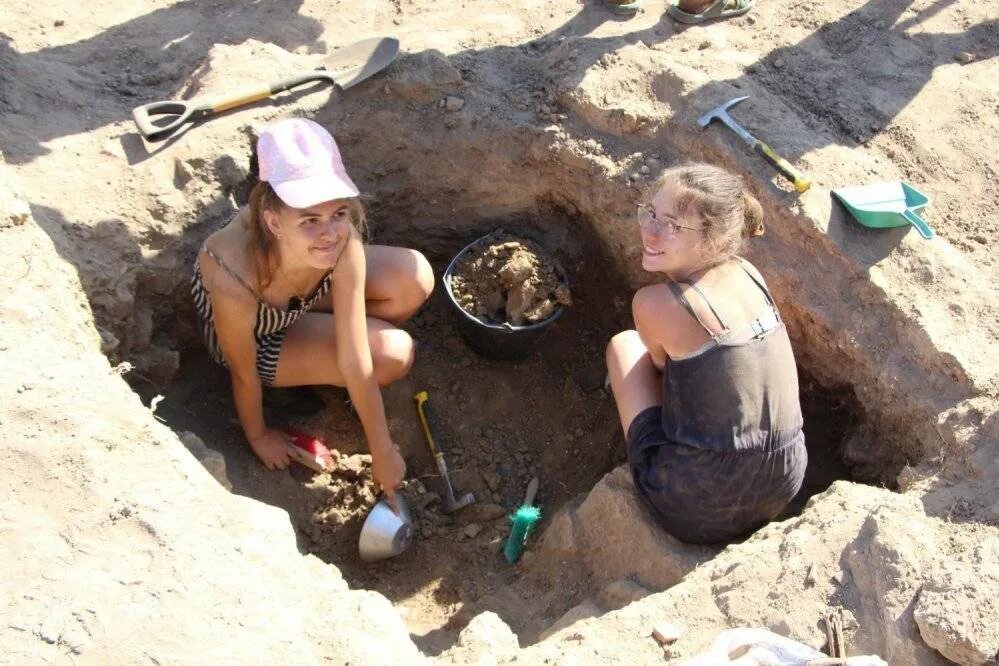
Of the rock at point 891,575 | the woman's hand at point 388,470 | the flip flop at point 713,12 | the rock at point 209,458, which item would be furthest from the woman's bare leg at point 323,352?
the flip flop at point 713,12

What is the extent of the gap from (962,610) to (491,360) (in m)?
1.94

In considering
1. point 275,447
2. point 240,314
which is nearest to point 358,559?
point 275,447

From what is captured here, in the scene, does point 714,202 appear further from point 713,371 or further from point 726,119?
point 726,119

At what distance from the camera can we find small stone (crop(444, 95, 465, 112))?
3266 millimetres

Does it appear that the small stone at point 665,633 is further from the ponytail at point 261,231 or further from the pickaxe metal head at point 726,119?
the pickaxe metal head at point 726,119

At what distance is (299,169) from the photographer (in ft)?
7.64

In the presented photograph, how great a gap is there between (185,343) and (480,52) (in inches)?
61.8

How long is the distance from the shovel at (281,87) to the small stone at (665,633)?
7.09ft

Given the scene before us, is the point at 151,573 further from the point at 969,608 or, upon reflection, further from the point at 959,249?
the point at 959,249

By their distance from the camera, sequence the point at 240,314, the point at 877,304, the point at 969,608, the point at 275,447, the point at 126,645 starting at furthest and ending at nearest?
1. the point at 275,447
2. the point at 877,304
3. the point at 240,314
4. the point at 969,608
5. the point at 126,645

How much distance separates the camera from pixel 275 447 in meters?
2.93

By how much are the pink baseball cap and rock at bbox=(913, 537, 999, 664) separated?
5.55 ft

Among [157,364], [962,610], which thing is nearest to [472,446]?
[157,364]

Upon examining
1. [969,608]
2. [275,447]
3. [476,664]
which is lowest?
[275,447]
